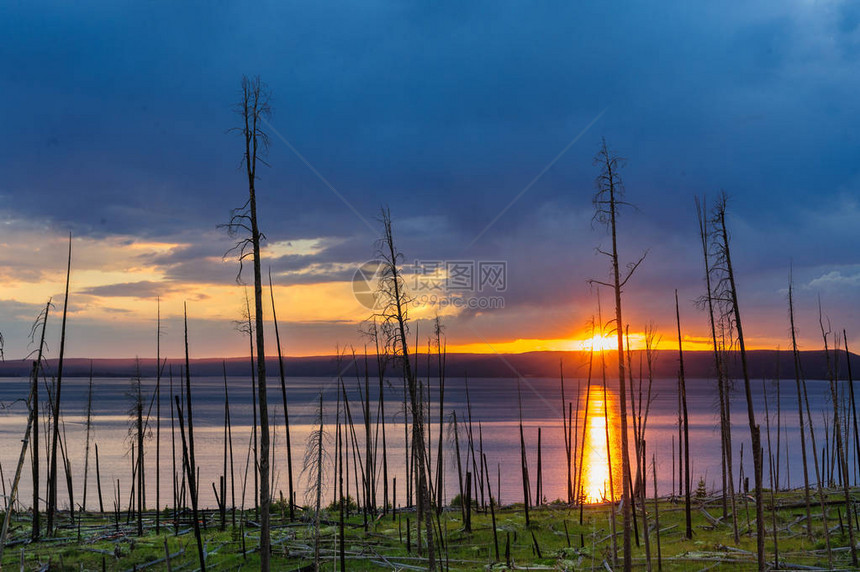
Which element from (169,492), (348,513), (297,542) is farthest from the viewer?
(169,492)

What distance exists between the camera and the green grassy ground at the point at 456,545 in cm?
2378

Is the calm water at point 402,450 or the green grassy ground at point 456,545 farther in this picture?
the calm water at point 402,450

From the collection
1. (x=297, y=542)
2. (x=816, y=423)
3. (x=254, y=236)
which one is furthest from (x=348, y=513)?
(x=816, y=423)

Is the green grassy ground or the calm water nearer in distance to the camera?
the green grassy ground

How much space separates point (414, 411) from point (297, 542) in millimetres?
11121

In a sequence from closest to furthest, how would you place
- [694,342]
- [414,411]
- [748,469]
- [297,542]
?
1. [414,411]
2. [297,542]
3. [694,342]
4. [748,469]

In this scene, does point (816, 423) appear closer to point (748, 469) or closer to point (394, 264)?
point (748, 469)

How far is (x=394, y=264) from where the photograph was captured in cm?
2234

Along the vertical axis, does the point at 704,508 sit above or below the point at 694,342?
below

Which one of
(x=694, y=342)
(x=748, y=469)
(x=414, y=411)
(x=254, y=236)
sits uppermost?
(x=254, y=236)

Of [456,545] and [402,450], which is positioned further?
[402,450]

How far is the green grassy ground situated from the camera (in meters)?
23.8

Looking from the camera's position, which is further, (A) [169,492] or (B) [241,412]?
(B) [241,412]

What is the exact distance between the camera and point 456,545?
2917 cm
